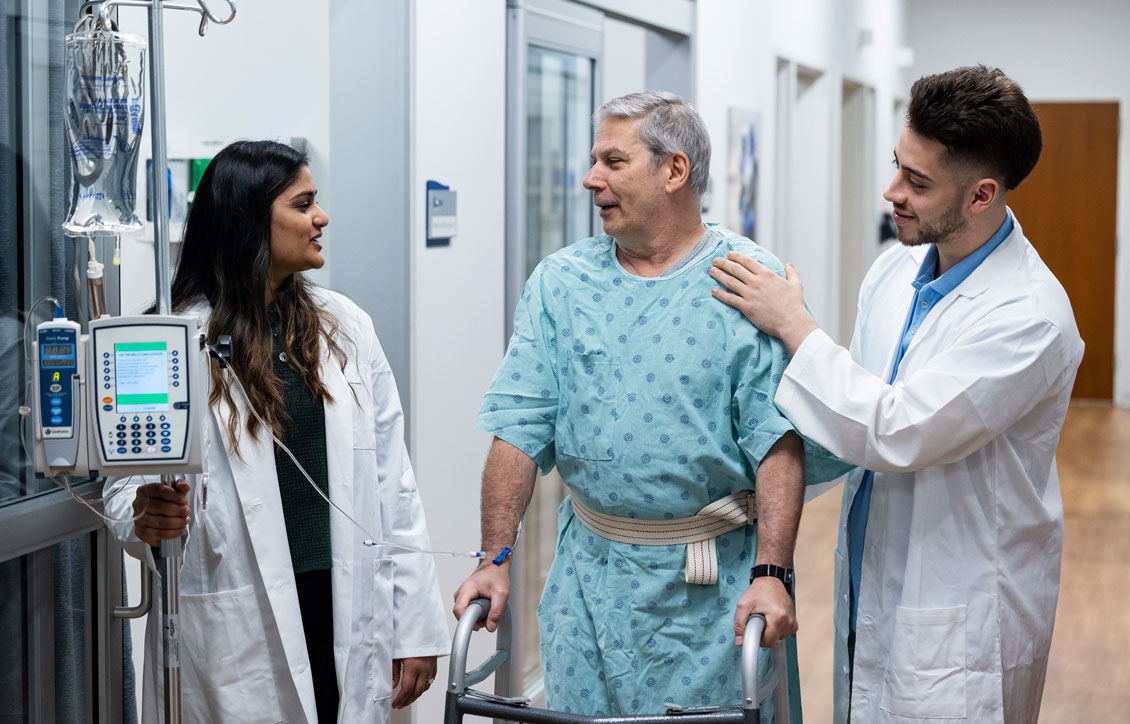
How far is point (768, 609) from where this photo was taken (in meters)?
1.70

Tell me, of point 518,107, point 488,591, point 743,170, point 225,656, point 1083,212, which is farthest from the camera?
point 1083,212

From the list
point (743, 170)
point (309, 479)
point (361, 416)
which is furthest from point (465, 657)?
point (743, 170)

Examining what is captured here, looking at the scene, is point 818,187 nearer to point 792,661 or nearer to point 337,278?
point 337,278

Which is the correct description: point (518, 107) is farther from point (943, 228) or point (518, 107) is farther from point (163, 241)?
point (163, 241)

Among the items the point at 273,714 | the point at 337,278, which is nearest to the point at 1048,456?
the point at 273,714

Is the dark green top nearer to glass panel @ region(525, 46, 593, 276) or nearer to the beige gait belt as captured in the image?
the beige gait belt

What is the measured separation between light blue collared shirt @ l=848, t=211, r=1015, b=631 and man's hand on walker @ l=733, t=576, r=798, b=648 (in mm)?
408

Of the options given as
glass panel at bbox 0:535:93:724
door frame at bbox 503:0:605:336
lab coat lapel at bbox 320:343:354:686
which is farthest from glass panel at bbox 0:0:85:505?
door frame at bbox 503:0:605:336

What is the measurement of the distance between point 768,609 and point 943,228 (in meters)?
0.70

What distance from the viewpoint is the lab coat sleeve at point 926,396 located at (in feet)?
6.01

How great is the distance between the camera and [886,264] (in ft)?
7.39

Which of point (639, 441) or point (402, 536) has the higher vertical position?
point (639, 441)

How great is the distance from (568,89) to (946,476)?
2.15 metres

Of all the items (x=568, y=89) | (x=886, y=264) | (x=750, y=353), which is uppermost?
(x=568, y=89)
